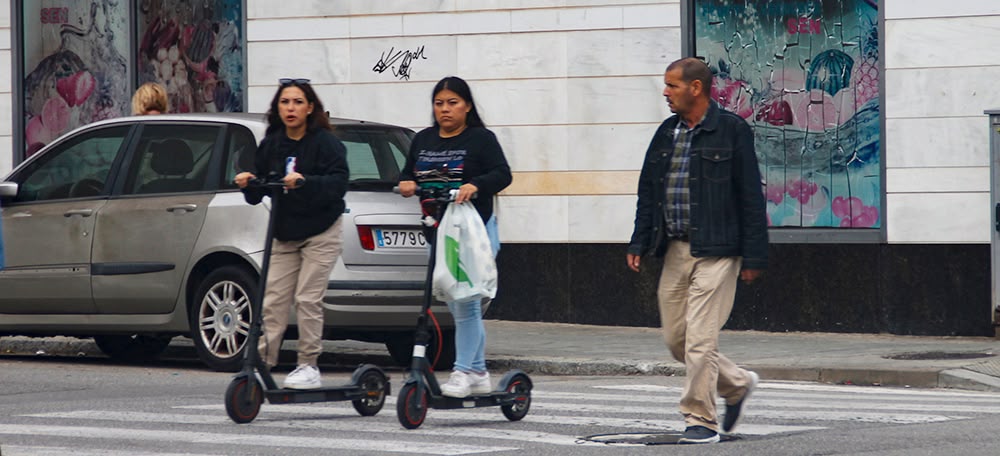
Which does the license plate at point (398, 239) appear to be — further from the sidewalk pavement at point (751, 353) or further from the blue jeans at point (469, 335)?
the blue jeans at point (469, 335)

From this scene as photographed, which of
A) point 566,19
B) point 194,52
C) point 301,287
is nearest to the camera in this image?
point 301,287

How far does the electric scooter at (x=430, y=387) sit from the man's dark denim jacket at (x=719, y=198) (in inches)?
37.8

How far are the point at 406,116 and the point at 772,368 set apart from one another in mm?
5376

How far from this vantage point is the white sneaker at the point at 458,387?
7.95 metres

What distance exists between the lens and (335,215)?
859cm

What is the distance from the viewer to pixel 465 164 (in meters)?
8.16

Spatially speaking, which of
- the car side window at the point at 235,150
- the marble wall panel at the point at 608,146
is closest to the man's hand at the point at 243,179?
the car side window at the point at 235,150

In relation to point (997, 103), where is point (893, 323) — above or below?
below

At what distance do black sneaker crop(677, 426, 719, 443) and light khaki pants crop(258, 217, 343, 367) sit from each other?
1986mm

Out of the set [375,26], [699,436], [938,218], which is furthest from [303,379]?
[375,26]

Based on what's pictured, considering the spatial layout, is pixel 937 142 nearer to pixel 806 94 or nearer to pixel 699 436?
pixel 806 94

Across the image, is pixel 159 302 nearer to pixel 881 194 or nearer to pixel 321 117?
pixel 321 117

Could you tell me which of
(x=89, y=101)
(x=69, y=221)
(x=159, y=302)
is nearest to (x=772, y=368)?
(x=159, y=302)

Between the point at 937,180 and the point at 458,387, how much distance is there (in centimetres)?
740
